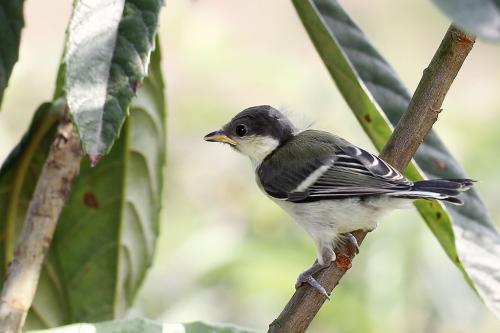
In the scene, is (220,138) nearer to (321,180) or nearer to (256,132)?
(256,132)

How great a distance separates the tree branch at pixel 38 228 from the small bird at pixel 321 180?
50 centimetres

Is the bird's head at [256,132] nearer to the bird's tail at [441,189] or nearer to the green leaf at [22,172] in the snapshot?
the green leaf at [22,172]

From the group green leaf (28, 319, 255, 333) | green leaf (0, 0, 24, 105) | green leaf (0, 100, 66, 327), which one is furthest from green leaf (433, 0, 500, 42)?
green leaf (0, 100, 66, 327)

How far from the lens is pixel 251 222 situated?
3.76 metres

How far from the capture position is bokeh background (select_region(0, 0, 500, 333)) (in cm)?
315

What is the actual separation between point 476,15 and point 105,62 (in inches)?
24.9

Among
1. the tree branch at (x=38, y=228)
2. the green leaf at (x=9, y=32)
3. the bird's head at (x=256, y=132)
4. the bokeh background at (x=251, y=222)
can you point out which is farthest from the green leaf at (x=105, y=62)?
the bokeh background at (x=251, y=222)

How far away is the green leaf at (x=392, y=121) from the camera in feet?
5.72

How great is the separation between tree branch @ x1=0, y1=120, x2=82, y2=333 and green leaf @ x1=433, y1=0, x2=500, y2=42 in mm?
991

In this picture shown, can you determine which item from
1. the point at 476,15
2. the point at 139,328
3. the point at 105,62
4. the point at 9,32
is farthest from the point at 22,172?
the point at 476,15

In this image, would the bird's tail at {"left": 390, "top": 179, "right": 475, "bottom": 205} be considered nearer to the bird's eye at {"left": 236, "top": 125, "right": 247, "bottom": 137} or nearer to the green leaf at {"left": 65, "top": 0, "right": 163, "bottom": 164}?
the green leaf at {"left": 65, "top": 0, "right": 163, "bottom": 164}

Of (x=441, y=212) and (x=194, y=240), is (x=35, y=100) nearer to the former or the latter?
(x=194, y=240)

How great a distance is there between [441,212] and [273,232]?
1831 millimetres

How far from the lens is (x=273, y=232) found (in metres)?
3.59
